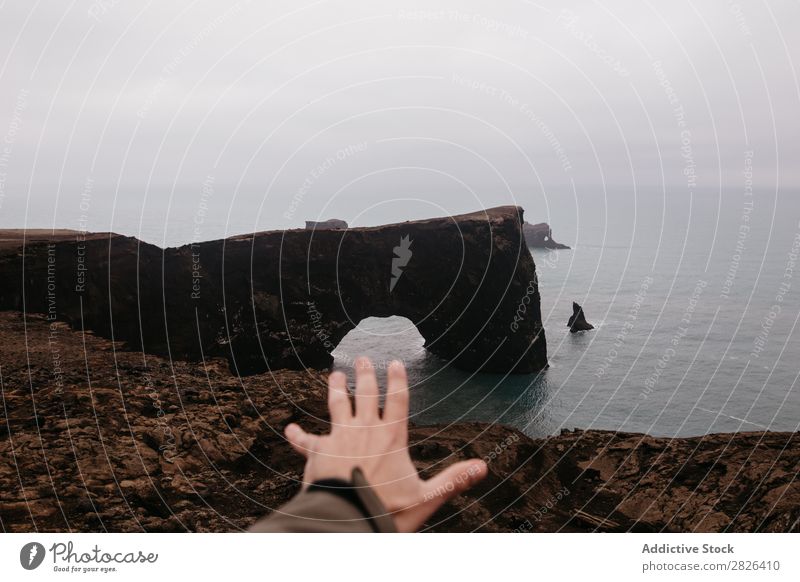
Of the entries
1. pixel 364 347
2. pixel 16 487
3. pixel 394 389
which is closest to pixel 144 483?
pixel 16 487

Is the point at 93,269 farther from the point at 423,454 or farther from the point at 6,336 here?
the point at 423,454

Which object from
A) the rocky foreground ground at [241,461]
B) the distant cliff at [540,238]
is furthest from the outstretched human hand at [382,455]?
the distant cliff at [540,238]

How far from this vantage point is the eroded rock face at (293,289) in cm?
3450

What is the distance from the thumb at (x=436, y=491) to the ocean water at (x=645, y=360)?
2204 centimetres

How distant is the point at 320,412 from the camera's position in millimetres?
17938

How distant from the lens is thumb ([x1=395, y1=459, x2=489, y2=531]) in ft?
12.6

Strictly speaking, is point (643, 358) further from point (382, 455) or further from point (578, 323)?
point (382, 455)

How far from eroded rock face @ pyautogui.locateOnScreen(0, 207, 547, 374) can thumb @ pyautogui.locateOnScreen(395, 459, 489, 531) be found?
100ft

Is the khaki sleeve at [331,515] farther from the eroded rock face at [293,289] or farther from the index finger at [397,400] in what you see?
the eroded rock face at [293,289]

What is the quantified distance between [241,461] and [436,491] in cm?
1212

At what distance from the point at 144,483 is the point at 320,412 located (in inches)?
241

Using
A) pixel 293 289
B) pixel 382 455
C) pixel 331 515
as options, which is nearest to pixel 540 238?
pixel 293 289

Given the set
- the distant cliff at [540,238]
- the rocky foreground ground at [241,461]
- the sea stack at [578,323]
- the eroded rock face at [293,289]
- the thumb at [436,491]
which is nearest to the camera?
the thumb at [436,491]

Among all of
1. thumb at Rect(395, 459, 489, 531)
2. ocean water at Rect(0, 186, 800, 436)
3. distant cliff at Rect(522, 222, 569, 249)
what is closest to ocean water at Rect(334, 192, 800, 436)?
ocean water at Rect(0, 186, 800, 436)
